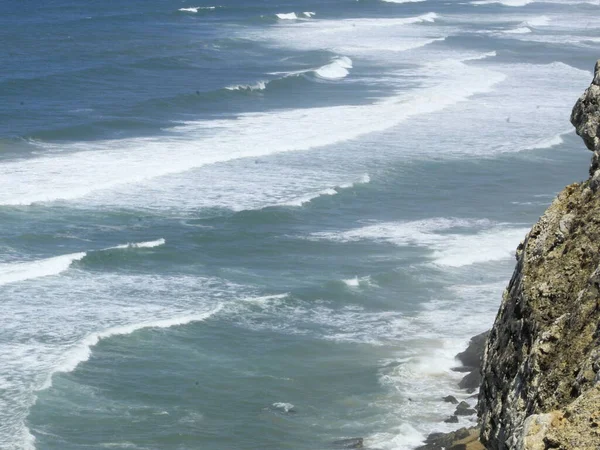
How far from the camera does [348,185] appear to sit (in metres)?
42.0

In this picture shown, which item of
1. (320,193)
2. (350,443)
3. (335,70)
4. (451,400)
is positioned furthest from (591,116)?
(335,70)

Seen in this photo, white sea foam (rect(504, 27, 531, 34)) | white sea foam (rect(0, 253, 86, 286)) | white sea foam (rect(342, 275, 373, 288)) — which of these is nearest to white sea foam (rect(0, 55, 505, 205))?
white sea foam (rect(0, 253, 86, 286))

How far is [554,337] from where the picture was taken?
7.88m

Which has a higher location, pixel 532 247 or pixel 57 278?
pixel 532 247

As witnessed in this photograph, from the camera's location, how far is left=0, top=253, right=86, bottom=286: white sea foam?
1210 inches

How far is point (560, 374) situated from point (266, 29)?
8559 cm

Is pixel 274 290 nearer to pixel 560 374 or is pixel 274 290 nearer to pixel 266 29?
pixel 560 374

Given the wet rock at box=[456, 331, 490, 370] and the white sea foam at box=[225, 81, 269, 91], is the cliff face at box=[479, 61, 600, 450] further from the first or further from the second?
the white sea foam at box=[225, 81, 269, 91]

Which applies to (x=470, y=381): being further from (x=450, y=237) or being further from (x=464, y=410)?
(x=450, y=237)

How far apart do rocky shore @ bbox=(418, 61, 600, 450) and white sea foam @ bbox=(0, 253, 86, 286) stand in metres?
23.2

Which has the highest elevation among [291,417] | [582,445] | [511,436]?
[582,445]

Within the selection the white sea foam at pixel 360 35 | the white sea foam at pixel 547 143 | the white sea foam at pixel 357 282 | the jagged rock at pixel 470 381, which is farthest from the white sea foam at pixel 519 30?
the jagged rock at pixel 470 381

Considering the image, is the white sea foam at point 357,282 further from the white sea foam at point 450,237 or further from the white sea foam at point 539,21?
the white sea foam at point 539,21

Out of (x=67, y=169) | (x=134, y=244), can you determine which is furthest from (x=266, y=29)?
(x=134, y=244)
